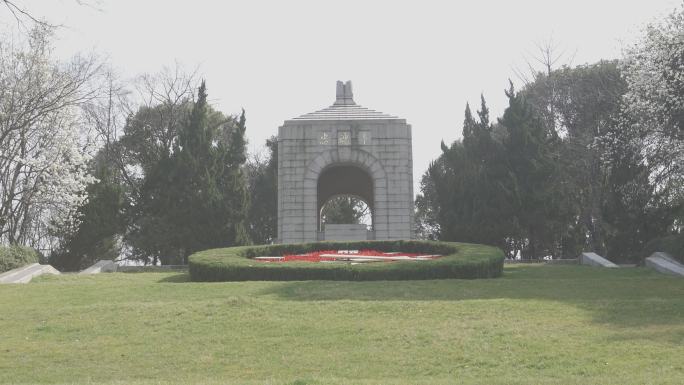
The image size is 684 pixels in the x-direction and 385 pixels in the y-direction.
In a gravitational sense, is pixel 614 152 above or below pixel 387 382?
above

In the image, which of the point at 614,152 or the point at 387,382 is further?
the point at 614,152

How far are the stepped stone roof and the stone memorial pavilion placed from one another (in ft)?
0.43

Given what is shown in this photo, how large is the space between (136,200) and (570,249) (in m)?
20.0

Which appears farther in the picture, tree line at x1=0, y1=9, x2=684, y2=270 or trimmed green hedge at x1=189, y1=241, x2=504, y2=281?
tree line at x1=0, y1=9, x2=684, y2=270

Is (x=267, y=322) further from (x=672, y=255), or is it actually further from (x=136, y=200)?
(x=136, y=200)

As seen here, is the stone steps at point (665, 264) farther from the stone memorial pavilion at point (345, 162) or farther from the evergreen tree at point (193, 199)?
the evergreen tree at point (193, 199)

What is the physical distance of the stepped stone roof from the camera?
→ 25.4 meters

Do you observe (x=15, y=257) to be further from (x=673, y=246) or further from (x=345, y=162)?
(x=673, y=246)

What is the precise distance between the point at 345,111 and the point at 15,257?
43.7ft

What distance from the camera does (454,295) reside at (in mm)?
11406

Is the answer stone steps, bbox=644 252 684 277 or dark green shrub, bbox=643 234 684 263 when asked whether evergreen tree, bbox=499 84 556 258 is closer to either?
dark green shrub, bbox=643 234 684 263

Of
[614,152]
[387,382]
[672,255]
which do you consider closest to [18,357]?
[387,382]

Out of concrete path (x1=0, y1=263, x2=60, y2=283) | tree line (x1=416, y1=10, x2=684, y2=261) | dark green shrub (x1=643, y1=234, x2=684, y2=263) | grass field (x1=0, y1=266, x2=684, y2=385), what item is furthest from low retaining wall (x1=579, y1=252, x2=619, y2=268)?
concrete path (x1=0, y1=263, x2=60, y2=283)

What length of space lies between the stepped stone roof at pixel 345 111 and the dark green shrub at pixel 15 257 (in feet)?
35.7
